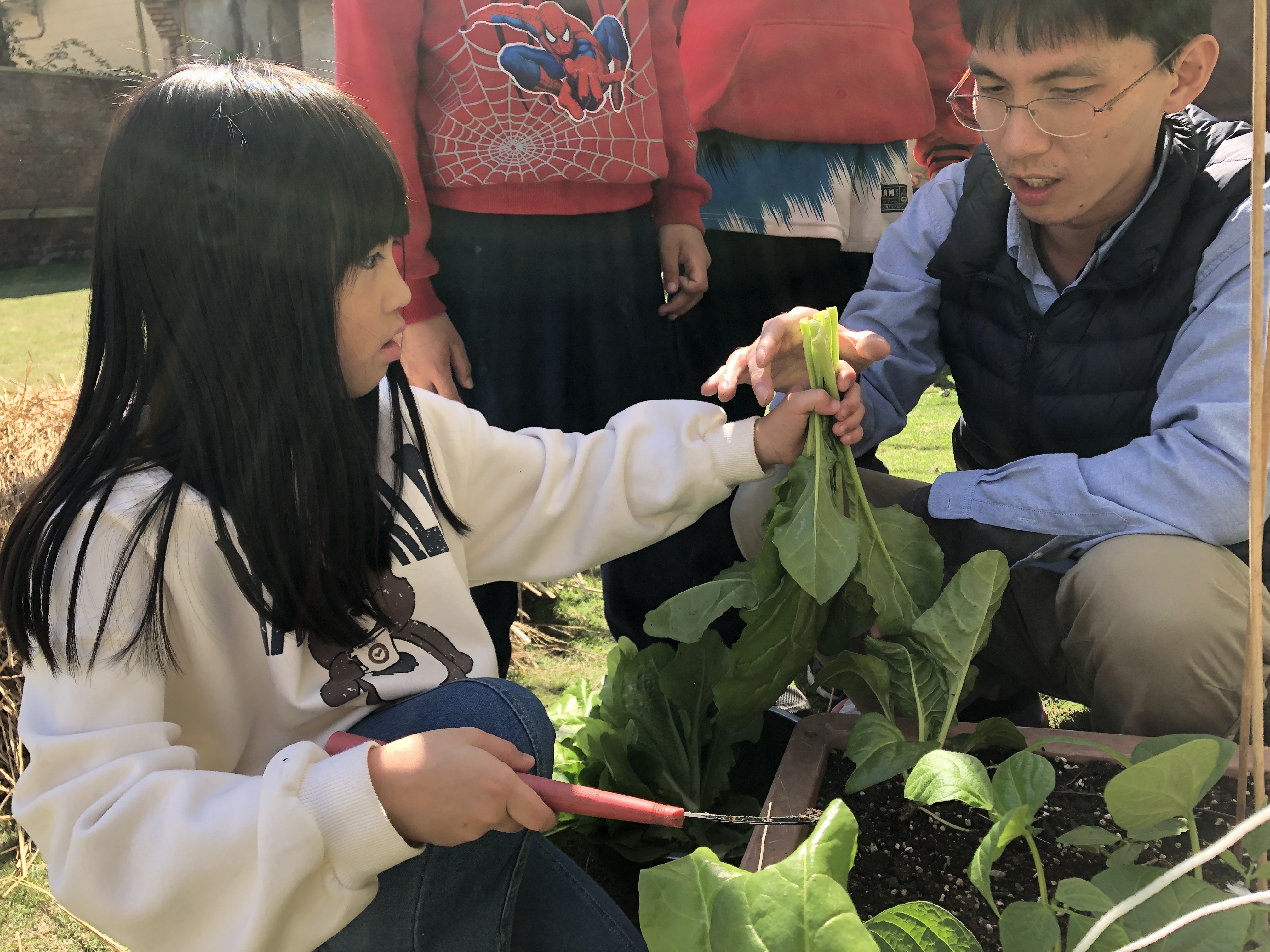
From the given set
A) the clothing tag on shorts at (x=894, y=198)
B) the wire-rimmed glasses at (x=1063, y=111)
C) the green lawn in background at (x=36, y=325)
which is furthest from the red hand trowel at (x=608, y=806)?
the green lawn in background at (x=36, y=325)

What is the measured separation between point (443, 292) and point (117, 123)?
701mm

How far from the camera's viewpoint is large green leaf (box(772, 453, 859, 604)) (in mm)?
1062

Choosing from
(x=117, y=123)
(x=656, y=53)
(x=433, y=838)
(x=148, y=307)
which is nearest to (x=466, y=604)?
(x=433, y=838)

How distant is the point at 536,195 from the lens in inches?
62.7

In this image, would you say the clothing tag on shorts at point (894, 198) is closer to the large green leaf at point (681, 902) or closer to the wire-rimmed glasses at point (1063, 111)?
the wire-rimmed glasses at point (1063, 111)

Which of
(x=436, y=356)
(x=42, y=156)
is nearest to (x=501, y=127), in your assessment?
(x=436, y=356)

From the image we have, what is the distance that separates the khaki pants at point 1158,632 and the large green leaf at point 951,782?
41 centimetres

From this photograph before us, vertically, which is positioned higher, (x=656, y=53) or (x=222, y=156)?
(x=656, y=53)

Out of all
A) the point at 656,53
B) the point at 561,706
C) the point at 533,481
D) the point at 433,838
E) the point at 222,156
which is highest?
the point at 656,53

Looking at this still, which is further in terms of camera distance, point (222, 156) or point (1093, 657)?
point (1093, 657)

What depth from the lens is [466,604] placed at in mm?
1209

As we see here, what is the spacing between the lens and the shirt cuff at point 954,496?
1.33 m

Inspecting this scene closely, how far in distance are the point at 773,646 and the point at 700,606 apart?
0.34 ft

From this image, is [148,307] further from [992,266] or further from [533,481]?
[992,266]
